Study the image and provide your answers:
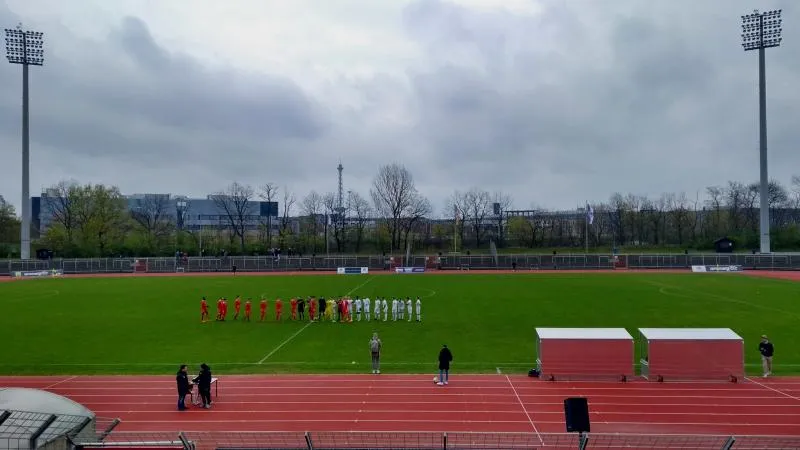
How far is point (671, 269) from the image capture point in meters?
62.6

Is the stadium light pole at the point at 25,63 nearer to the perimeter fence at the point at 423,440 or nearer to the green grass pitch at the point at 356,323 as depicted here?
the green grass pitch at the point at 356,323

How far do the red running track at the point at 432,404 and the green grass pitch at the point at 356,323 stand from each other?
5.44 feet

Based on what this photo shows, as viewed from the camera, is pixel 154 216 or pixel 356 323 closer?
pixel 356 323

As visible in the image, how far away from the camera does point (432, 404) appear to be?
15.7 meters

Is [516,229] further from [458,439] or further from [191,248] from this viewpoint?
[458,439]

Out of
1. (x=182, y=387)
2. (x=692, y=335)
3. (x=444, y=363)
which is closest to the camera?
(x=182, y=387)

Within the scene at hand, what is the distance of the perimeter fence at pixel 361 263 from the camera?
209ft

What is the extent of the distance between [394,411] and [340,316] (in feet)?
51.1

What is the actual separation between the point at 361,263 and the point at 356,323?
118 feet

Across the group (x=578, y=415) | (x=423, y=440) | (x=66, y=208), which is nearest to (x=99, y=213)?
(x=66, y=208)

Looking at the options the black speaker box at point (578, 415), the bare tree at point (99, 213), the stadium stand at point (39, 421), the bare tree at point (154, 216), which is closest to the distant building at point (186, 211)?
the bare tree at point (154, 216)

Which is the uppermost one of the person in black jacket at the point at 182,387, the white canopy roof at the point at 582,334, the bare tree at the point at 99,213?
the bare tree at the point at 99,213

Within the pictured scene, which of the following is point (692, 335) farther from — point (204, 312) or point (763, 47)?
point (763, 47)

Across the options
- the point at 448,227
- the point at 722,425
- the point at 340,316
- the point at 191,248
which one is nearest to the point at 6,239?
the point at 191,248
